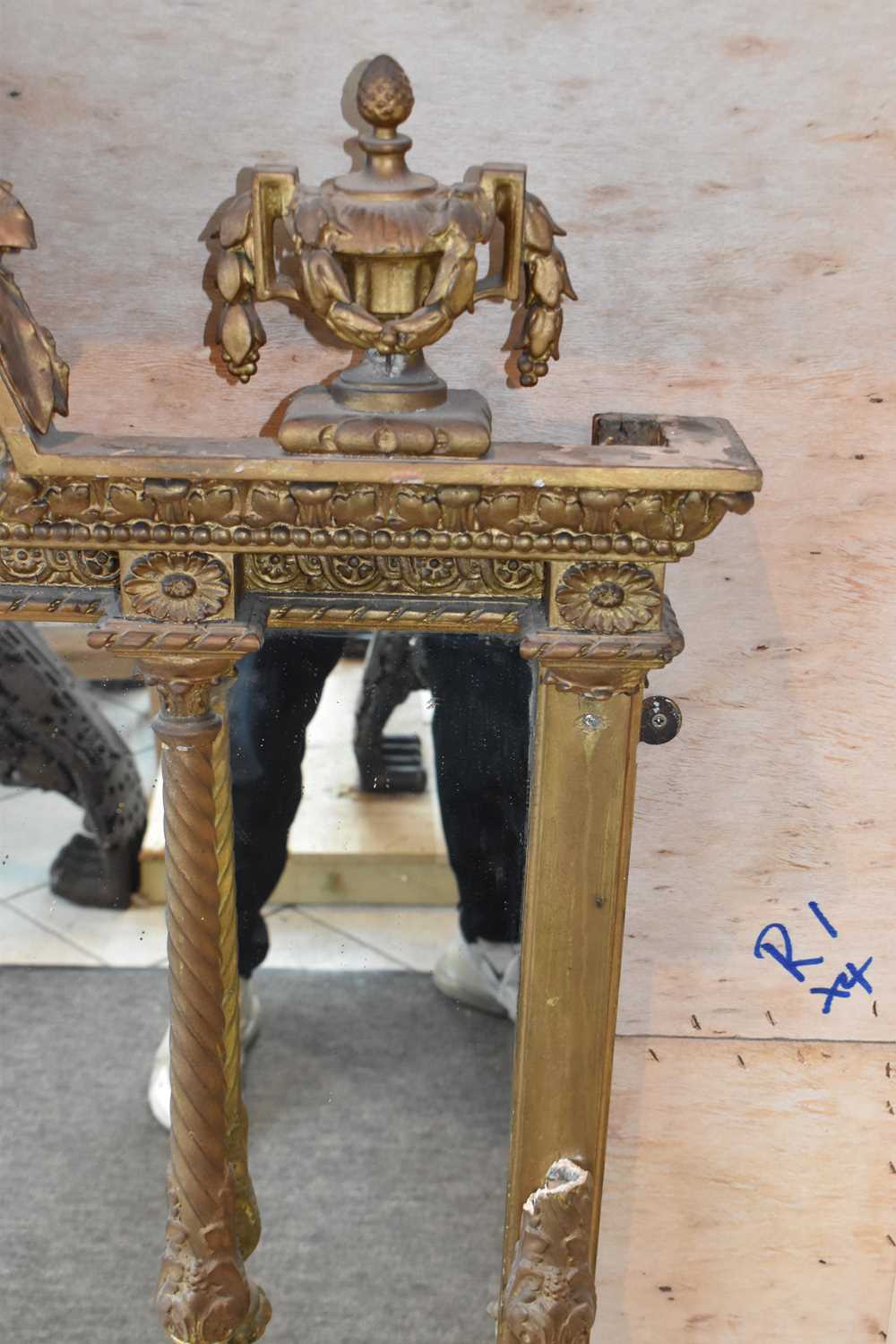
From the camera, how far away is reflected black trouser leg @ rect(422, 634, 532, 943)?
107 centimetres

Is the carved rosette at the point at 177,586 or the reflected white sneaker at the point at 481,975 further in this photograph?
the reflected white sneaker at the point at 481,975

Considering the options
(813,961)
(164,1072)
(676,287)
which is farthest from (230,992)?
(676,287)

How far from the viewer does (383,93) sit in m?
0.91

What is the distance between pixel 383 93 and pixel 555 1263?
2.77 feet

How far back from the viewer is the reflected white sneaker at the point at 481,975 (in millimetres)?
1151

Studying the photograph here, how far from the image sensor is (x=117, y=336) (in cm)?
109

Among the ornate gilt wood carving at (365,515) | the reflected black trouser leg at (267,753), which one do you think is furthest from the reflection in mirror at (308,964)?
the ornate gilt wood carving at (365,515)

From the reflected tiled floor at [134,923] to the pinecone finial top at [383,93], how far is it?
0.49 meters

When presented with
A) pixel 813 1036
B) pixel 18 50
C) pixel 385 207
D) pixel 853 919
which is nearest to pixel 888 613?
pixel 853 919

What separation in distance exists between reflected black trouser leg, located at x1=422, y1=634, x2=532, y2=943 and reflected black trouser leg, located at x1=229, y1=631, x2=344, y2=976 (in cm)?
9

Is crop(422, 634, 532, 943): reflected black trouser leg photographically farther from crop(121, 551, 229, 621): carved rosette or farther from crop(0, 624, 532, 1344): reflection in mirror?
crop(121, 551, 229, 621): carved rosette

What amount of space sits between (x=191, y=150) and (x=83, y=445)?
0.79ft

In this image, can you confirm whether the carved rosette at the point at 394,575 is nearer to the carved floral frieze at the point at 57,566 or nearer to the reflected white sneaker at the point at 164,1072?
the carved floral frieze at the point at 57,566

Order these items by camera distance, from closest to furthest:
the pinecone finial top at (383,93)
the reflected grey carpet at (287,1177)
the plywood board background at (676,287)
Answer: the pinecone finial top at (383,93), the plywood board background at (676,287), the reflected grey carpet at (287,1177)
